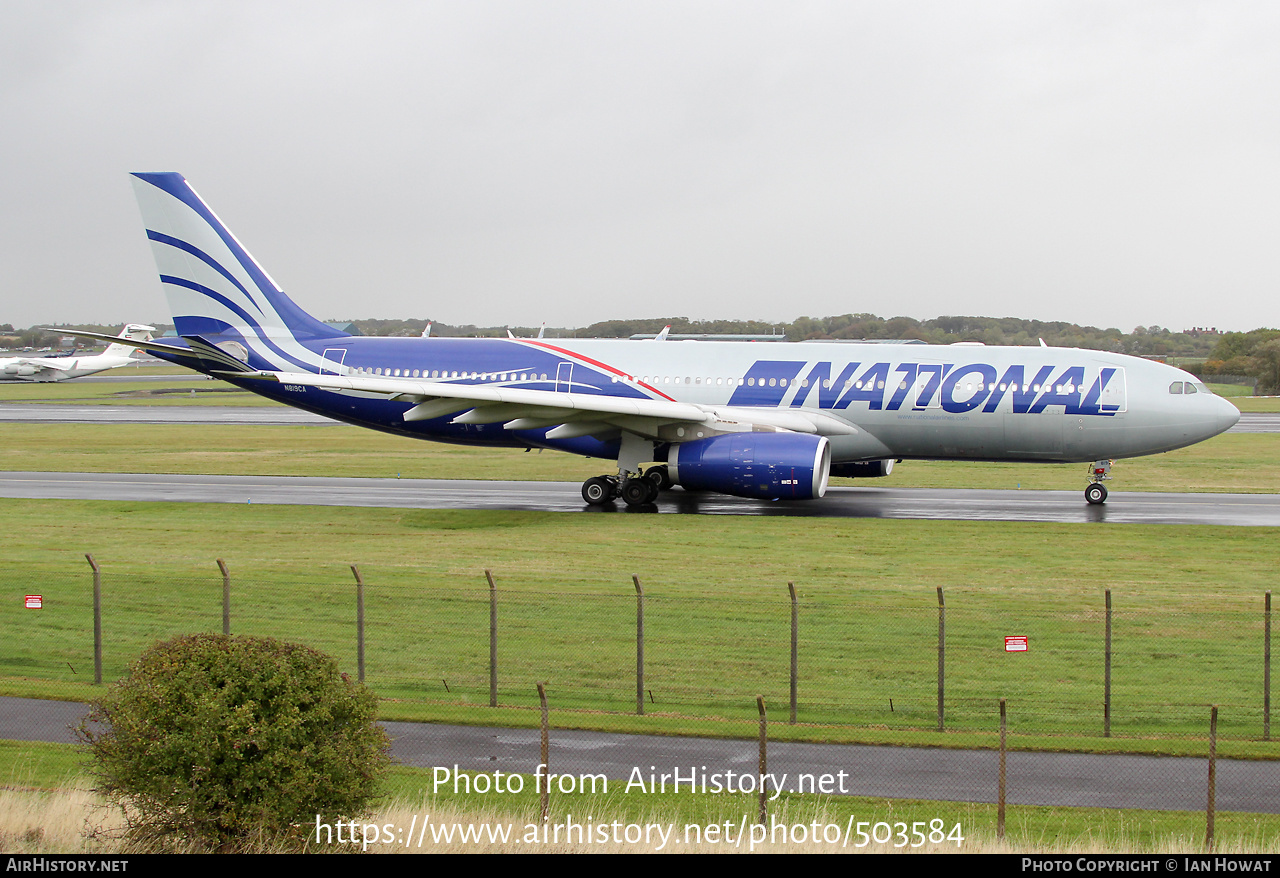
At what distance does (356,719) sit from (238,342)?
28810 mm

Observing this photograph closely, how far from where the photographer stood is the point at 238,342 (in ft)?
116

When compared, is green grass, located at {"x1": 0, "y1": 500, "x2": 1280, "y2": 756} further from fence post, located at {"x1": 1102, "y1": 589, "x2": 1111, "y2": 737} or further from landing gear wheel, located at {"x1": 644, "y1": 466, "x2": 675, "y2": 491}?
landing gear wheel, located at {"x1": 644, "y1": 466, "x2": 675, "y2": 491}

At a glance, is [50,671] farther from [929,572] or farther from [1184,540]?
[1184,540]

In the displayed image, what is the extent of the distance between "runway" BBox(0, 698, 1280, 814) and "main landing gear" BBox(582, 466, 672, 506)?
17.2 meters

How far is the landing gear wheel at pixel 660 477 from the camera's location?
3113 cm

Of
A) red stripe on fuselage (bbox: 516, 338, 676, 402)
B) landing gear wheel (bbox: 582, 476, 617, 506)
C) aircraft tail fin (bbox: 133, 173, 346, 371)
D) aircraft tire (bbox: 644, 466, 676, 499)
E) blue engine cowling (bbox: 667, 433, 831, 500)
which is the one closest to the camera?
blue engine cowling (bbox: 667, 433, 831, 500)

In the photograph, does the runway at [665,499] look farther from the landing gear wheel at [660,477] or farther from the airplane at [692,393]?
the airplane at [692,393]

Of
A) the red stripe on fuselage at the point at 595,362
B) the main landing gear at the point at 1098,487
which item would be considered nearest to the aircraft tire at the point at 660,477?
the red stripe on fuselage at the point at 595,362

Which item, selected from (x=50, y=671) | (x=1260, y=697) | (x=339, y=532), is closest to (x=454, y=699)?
(x=50, y=671)

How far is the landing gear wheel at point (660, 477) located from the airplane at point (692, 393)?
0.28 ft

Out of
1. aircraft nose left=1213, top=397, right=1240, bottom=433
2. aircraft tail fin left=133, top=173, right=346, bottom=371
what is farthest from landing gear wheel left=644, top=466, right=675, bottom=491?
aircraft nose left=1213, top=397, right=1240, bottom=433

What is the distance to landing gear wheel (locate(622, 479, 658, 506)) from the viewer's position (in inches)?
1209

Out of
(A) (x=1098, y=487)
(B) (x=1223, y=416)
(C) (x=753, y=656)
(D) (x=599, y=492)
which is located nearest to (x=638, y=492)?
(D) (x=599, y=492)

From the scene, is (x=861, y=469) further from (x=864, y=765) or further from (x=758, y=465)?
(x=864, y=765)
